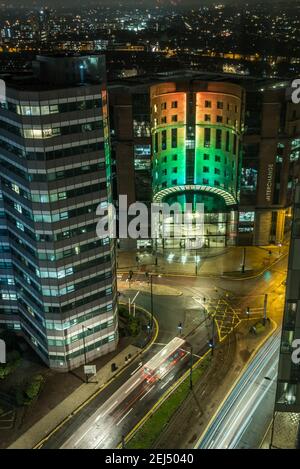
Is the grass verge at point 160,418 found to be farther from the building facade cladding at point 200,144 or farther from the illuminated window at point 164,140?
the illuminated window at point 164,140

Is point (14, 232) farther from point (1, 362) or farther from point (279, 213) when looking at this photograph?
point (279, 213)

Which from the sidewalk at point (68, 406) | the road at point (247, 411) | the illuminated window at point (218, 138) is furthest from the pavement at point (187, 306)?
the illuminated window at point (218, 138)

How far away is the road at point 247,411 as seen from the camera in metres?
61.9

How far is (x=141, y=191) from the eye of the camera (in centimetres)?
10938

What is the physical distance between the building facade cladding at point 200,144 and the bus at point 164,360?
38.8 metres

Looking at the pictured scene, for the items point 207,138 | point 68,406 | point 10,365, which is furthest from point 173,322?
point 207,138

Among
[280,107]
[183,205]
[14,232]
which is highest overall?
[280,107]

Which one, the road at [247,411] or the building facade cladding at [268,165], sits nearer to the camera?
the road at [247,411]

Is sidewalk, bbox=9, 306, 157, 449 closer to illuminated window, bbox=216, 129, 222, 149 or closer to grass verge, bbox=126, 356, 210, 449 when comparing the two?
grass verge, bbox=126, 356, 210, 449

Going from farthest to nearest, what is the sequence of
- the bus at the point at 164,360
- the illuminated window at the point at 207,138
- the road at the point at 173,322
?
the illuminated window at the point at 207,138 < the bus at the point at 164,360 < the road at the point at 173,322

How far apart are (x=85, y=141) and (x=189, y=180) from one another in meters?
64.1

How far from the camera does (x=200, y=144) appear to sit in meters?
125

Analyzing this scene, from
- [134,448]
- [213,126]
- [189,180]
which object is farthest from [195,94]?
[134,448]

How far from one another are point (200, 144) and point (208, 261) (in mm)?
33381
